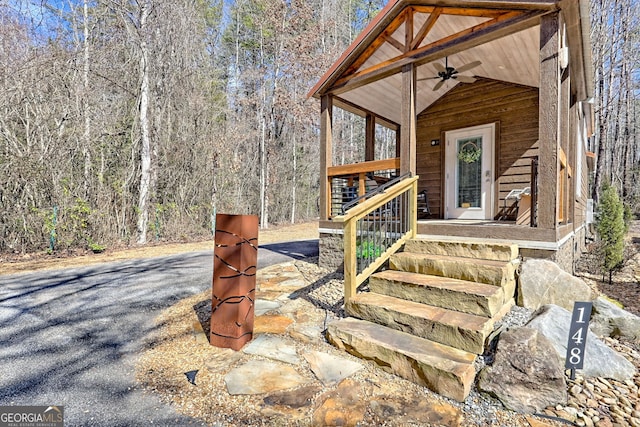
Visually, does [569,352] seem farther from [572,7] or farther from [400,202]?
[572,7]

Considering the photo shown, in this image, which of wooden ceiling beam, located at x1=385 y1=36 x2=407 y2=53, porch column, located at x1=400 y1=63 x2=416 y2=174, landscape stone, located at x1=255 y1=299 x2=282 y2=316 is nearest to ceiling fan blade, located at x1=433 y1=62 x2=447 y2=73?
wooden ceiling beam, located at x1=385 y1=36 x2=407 y2=53

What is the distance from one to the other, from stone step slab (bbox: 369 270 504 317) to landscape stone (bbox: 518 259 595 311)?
0.18 m

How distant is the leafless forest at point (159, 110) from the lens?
19.5 feet

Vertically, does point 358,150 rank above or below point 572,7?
above

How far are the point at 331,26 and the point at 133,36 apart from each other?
966cm

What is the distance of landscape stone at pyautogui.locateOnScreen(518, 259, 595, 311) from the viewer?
277cm

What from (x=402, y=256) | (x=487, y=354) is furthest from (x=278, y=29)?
(x=487, y=354)

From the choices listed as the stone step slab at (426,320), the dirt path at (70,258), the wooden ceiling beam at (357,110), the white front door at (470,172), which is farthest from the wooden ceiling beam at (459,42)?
the dirt path at (70,258)

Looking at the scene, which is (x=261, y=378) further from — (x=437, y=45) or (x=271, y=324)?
(x=437, y=45)

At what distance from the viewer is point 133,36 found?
24.8 ft

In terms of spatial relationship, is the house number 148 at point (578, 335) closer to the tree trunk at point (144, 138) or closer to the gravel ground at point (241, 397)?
the gravel ground at point (241, 397)

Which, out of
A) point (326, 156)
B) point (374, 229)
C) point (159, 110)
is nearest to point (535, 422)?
point (374, 229)

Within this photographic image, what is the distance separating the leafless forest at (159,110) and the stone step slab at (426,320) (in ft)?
20.9

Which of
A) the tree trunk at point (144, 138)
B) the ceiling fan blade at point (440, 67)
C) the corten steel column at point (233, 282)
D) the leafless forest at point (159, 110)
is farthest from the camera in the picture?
the tree trunk at point (144, 138)
